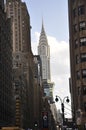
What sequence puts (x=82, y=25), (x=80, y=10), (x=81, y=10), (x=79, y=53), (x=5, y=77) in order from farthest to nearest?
(x=5, y=77) < (x=80, y=10) < (x=81, y=10) < (x=82, y=25) < (x=79, y=53)

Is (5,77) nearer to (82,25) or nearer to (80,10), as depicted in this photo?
(80,10)

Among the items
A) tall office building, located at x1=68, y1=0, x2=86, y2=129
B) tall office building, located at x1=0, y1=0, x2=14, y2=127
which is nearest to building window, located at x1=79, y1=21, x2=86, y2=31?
tall office building, located at x1=68, y1=0, x2=86, y2=129

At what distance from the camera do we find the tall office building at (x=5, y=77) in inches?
5389

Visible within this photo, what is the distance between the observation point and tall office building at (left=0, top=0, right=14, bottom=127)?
137 m

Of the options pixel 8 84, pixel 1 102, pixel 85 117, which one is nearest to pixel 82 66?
pixel 85 117

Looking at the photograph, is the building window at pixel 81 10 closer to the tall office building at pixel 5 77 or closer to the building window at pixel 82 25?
the building window at pixel 82 25

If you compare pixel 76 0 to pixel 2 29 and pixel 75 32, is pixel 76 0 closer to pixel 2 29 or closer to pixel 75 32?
pixel 75 32

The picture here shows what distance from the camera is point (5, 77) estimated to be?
147 metres

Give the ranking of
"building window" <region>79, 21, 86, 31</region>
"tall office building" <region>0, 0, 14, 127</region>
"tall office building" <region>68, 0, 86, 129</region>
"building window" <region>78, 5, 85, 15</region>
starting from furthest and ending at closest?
"tall office building" <region>0, 0, 14, 127</region> < "building window" <region>78, 5, 85, 15</region> < "building window" <region>79, 21, 86, 31</region> < "tall office building" <region>68, 0, 86, 129</region>

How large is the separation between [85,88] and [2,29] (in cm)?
7888

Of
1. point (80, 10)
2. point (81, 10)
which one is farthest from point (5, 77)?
point (81, 10)

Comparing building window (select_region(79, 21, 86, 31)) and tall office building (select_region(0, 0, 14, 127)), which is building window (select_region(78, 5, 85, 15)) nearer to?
building window (select_region(79, 21, 86, 31))

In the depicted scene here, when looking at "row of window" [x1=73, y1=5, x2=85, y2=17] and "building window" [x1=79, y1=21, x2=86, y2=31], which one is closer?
"building window" [x1=79, y1=21, x2=86, y2=31]

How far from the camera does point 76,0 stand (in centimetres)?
7575
